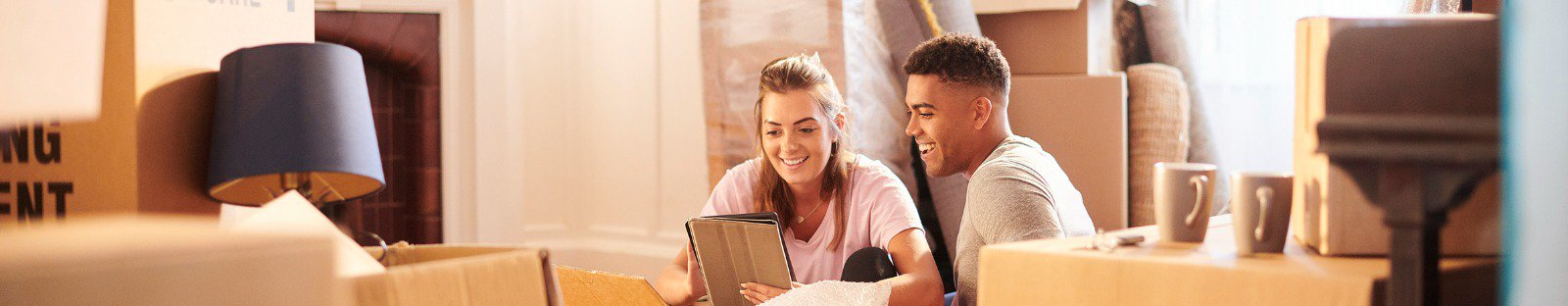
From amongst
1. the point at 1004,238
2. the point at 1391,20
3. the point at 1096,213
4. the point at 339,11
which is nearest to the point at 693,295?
the point at 1004,238

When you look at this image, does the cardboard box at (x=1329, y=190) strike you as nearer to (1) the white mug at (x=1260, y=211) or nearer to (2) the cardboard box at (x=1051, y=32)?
(1) the white mug at (x=1260, y=211)

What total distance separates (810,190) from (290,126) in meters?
1.03

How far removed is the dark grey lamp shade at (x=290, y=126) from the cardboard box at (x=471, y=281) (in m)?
0.61

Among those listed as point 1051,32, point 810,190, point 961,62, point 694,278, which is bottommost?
point 694,278

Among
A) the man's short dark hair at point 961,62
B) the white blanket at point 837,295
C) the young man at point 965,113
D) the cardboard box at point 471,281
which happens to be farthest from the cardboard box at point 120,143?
the man's short dark hair at point 961,62

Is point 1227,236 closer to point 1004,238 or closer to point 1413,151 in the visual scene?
point 1413,151

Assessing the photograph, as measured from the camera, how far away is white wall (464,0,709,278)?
12.5 feet

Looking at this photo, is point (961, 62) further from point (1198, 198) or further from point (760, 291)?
point (1198, 198)

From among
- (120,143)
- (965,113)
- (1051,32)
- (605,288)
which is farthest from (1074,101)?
(120,143)

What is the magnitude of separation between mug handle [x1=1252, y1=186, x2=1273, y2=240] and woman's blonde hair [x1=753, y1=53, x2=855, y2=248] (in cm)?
117

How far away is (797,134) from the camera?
2.02 meters

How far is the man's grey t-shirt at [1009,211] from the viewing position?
4.88 feet

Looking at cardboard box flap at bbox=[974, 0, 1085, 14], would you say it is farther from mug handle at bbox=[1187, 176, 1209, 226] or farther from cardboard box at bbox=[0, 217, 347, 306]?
cardboard box at bbox=[0, 217, 347, 306]

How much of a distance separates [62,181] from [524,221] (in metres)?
3.11
